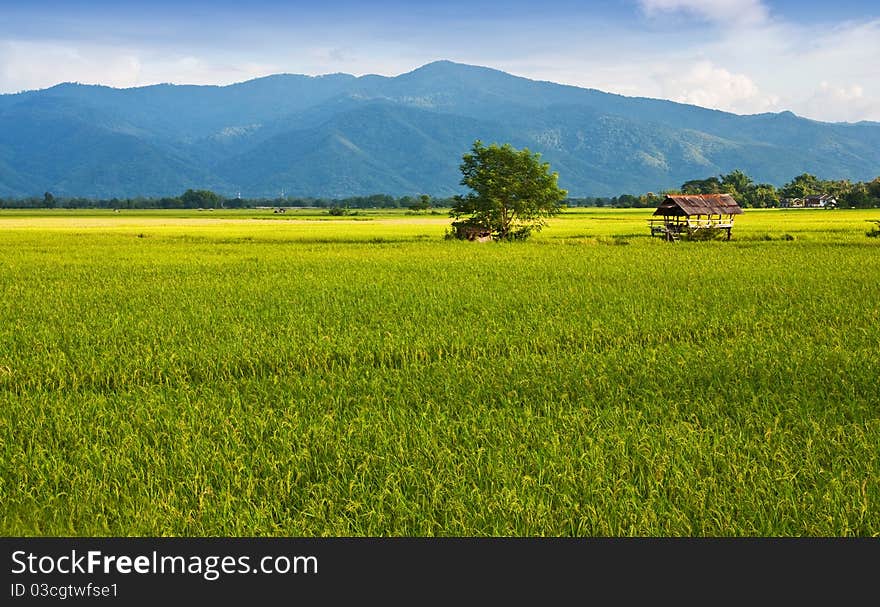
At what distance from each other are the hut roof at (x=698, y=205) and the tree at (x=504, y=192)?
29.6 feet

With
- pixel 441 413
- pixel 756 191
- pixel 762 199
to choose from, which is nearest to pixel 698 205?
pixel 441 413

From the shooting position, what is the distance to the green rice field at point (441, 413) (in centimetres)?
555

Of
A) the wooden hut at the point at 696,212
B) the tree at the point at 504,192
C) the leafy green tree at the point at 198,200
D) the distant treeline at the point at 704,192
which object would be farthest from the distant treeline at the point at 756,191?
the leafy green tree at the point at 198,200

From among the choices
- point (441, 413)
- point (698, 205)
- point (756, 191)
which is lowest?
point (441, 413)

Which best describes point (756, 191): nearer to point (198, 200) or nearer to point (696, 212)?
point (696, 212)

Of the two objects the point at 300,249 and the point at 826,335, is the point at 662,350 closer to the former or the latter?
the point at 826,335

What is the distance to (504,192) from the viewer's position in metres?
45.6

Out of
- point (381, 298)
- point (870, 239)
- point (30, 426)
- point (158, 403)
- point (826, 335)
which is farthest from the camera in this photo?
point (870, 239)

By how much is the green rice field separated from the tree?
27349 mm

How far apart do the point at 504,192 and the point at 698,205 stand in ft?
47.4

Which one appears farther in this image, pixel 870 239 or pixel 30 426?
pixel 870 239

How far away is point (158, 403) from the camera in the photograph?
867cm

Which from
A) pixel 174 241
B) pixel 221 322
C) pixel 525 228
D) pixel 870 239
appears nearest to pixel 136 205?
pixel 174 241

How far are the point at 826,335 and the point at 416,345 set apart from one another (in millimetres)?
6972
